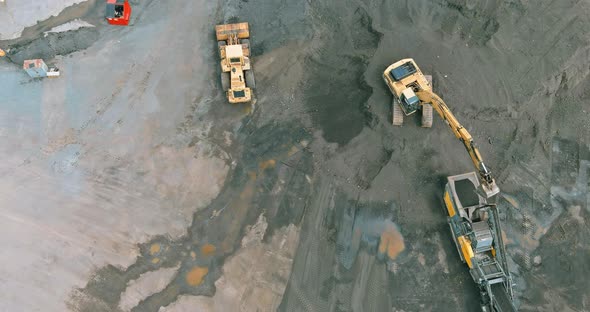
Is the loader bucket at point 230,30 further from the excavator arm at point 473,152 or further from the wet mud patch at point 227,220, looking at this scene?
the excavator arm at point 473,152

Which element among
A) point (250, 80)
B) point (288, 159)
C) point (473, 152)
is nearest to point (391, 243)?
point (473, 152)

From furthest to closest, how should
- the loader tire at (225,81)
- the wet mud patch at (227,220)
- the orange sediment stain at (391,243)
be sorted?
the loader tire at (225,81)
the orange sediment stain at (391,243)
the wet mud patch at (227,220)

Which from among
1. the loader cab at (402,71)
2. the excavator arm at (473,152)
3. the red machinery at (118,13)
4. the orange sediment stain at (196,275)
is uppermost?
the red machinery at (118,13)

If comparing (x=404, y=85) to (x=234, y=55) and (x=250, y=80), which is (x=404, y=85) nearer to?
(x=250, y=80)

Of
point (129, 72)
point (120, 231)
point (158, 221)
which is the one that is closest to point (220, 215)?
point (158, 221)

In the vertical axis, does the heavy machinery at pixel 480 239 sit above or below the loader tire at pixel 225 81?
below

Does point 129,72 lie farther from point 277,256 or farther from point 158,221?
point 277,256

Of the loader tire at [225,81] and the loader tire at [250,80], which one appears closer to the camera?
the loader tire at [225,81]

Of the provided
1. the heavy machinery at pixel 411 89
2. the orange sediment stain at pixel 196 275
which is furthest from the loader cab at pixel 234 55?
the orange sediment stain at pixel 196 275
